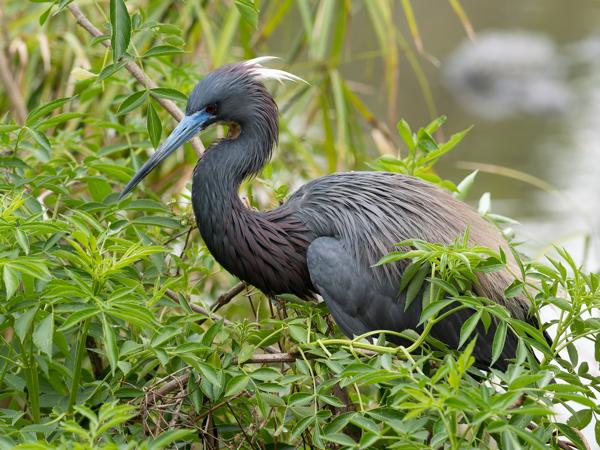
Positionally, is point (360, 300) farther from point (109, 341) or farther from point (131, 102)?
point (109, 341)

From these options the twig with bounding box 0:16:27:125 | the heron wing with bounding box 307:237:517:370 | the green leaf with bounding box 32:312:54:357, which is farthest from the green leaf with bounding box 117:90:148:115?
the twig with bounding box 0:16:27:125

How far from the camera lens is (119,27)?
2279mm

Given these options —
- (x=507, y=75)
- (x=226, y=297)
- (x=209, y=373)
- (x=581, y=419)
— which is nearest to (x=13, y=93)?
(x=226, y=297)

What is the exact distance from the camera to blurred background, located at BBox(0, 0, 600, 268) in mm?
4328

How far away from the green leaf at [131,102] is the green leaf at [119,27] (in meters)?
0.34

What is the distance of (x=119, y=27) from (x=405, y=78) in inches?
354

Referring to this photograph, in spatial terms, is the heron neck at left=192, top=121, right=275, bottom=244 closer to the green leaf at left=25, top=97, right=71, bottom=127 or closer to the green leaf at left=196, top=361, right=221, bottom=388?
the green leaf at left=25, top=97, right=71, bottom=127

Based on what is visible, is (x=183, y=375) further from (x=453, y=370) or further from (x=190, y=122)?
(x=190, y=122)

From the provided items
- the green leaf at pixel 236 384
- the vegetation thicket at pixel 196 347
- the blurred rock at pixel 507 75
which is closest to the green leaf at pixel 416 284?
the vegetation thicket at pixel 196 347

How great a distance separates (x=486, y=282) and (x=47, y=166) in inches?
52.3

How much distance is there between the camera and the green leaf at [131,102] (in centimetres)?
264

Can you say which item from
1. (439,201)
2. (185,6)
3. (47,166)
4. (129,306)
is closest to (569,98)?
(185,6)

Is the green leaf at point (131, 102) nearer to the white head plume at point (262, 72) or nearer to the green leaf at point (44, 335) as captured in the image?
the white head plume at point (262, 72)

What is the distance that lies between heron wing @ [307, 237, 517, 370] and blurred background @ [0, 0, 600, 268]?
0.63 meters
